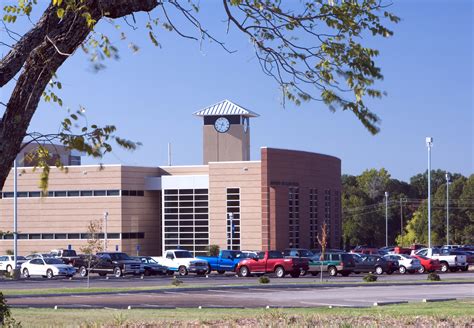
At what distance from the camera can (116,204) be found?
7925 cm

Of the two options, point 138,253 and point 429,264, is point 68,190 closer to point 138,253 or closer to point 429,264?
point 138,253

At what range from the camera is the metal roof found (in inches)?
3086

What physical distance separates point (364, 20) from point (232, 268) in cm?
4759

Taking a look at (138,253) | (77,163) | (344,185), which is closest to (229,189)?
(138,253)

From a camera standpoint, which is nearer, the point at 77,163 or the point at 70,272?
the point at 70,272

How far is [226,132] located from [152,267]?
2628 cm

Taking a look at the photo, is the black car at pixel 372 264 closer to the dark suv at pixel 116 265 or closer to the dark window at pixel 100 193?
Answer: the dark suv at pixel 116 265

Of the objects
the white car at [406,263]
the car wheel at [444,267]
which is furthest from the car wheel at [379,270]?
the car wheel at [444,267]

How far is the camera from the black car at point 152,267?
54469 millimetres

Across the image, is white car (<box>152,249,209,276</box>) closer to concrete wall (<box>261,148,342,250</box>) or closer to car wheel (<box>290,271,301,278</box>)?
car wheel (<box>290,271,301,278</box>)

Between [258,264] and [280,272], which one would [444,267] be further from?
[258,264]

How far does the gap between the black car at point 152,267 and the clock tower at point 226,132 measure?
25.1 meters

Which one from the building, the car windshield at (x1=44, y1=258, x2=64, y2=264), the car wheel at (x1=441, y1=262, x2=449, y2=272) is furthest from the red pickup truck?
the building

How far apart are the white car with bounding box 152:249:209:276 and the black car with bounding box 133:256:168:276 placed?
21.3 inches
